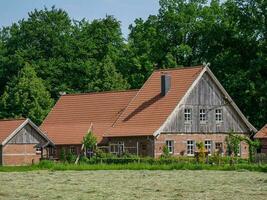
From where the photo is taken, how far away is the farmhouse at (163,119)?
59.3m

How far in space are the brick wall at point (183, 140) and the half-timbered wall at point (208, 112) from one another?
414mm

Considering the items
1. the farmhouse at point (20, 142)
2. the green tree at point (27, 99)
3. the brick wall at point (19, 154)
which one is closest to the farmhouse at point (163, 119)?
the farmhouse at point (20, 142)

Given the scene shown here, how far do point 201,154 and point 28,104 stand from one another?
2877 centimetres

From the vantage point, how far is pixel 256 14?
72875mm

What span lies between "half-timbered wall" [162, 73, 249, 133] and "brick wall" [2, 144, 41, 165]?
472 inches

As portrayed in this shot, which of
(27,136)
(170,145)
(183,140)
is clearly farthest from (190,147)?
(27,136)

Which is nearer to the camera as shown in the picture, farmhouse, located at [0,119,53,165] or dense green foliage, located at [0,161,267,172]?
dense green foliage, located at [0,161,267,172]

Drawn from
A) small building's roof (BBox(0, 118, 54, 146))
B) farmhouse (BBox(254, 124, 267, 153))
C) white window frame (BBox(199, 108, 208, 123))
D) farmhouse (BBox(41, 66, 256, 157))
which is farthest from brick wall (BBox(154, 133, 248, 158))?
small building's roof (BBox(0, 118, 54, 146))

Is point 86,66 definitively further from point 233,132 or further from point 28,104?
point 233,132

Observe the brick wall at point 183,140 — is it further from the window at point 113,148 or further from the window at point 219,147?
the window at point 113,148

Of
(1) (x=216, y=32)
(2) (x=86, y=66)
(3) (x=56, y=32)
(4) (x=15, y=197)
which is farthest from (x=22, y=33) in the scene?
(4) (x=15, y=197)

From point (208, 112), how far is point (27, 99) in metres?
21.8

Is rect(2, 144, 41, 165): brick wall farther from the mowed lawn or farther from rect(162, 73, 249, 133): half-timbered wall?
the mowed lawn

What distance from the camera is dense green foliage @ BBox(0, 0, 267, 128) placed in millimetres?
72312
